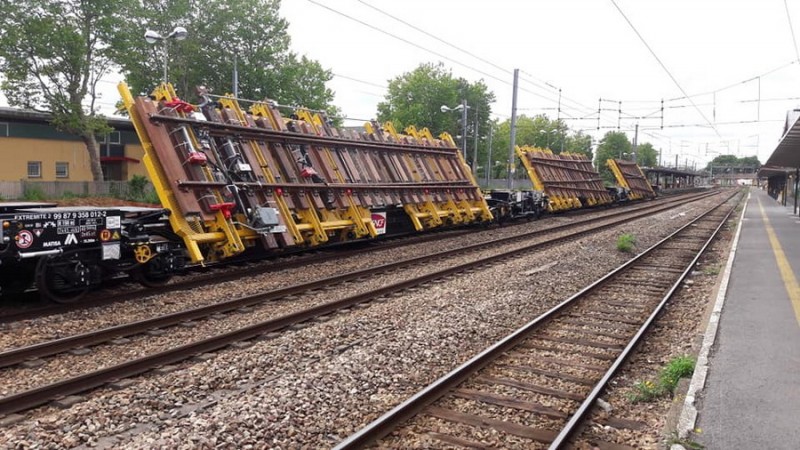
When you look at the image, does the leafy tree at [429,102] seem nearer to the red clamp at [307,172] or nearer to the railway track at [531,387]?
the red clamp at [307,172]

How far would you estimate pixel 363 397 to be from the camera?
18.2 feet

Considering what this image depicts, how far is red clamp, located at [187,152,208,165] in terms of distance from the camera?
1099 cm

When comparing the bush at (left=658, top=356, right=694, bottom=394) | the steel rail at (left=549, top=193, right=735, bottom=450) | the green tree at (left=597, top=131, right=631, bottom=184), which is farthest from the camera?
the green tree at (left=597, top=131, right=631, bottom=184)

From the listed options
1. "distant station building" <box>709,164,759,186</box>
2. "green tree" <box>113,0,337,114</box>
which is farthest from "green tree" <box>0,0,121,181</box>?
"distant station building" <box>709,164,759,186</box>

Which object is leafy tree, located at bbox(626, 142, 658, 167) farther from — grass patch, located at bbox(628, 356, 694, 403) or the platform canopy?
grass patch, located at bbox(628, 356, 694, 403)

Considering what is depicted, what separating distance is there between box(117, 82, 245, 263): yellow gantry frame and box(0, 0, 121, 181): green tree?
26.5 m

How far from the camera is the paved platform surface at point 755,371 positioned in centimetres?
449

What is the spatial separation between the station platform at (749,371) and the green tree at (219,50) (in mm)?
38116

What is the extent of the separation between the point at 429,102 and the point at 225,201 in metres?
57.1

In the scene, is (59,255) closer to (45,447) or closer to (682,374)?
(45,447)

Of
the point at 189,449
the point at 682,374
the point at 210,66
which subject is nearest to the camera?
the point at 189,449

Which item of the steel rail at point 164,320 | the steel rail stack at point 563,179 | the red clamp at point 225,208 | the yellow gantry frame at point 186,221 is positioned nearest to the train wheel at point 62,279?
the steel rail at point 164,320

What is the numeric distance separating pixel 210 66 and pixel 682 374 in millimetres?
47745

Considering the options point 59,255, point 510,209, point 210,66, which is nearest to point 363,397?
point 59,255
